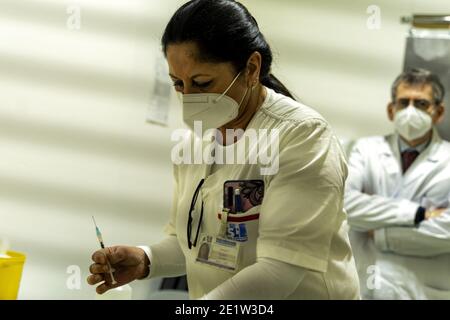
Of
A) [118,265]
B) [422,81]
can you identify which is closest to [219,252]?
[118,265]

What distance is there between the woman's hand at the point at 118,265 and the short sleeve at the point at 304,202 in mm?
382

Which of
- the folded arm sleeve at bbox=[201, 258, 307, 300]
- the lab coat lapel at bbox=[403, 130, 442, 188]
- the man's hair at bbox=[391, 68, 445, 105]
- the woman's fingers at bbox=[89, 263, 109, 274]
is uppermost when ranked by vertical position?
the man's hair at bbox=[391, 68, 445, 105]

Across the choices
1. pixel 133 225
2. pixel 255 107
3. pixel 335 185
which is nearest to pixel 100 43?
pixel 133 225

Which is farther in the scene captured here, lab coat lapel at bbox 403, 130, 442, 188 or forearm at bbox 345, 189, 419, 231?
lab coat lapel at bbox 403, 130, 442, 188

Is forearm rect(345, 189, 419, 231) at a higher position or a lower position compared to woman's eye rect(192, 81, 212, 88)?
lower

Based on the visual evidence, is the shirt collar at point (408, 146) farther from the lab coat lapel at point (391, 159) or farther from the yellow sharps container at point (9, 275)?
the yellow sharps container at point (9, 275)

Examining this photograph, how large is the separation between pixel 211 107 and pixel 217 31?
175mm

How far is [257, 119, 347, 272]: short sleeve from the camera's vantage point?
1.28 m

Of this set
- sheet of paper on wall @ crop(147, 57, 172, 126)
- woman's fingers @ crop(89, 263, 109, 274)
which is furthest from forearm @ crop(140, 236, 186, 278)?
sheet of paper on wall @ crop(147, 57, 172, 126)

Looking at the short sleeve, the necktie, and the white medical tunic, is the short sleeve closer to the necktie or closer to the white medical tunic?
the white medical tunic

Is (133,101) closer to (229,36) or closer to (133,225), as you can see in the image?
(133,225)

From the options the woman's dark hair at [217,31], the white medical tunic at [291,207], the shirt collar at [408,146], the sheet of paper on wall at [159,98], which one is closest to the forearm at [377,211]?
the shirt collar at [408,146]

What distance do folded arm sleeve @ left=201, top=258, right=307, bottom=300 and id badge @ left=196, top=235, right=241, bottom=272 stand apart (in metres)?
0.11

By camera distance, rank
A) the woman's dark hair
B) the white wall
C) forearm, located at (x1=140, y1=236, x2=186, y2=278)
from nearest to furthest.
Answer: the woman's dark hair < forearm, located at (x1=140, y1=236, x2=186, y2=278) < the white wall
